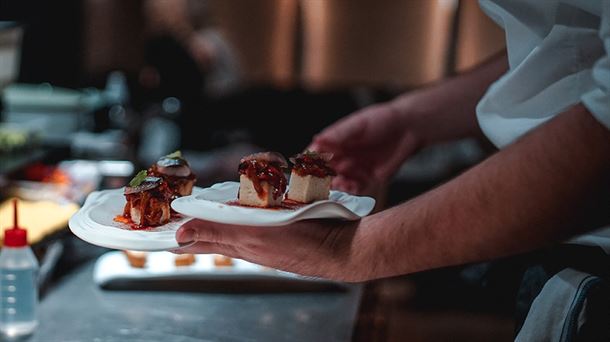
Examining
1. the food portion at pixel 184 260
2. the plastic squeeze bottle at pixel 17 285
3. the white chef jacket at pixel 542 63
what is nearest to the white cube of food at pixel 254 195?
the white chef jacket at pixel 542 63

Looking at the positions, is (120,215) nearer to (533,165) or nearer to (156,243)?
(156,243)

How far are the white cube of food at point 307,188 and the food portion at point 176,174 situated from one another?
8.4 inches

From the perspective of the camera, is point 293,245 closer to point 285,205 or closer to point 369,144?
point 285,205

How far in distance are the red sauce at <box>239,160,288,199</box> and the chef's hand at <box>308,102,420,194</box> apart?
1.79 ft

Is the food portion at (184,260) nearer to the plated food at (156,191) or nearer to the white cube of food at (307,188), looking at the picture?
the plated food at (156,191)

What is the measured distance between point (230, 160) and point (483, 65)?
303 cm

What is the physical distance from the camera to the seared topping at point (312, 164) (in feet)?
4.72

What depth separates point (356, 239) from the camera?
4.35 ft

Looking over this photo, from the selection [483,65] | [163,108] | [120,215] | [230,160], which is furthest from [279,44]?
[120,215]

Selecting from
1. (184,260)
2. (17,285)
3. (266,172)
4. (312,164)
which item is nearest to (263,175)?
(266,172)

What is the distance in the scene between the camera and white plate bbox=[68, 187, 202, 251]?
4.06 feet

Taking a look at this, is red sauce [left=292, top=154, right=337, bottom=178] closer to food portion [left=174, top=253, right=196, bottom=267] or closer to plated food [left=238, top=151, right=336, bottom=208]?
plated food [left=238, top=151, right=336, bottom=208]

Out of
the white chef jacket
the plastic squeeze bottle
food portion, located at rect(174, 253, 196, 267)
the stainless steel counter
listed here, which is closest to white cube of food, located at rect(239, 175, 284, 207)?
the white chef jacket

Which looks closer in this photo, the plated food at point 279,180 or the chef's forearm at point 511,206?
the chef's forearm at point 511,206
